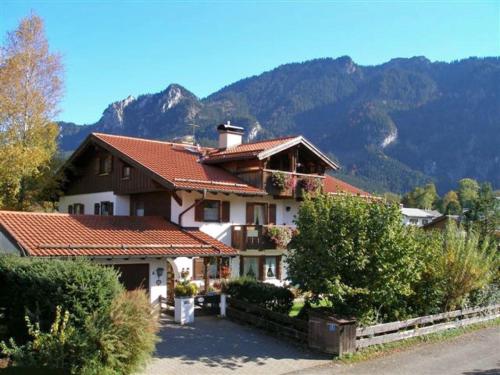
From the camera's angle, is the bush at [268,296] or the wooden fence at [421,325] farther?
the bush at [268,296]

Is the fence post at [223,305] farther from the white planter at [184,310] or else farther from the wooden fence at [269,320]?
the white planter at [184,310]

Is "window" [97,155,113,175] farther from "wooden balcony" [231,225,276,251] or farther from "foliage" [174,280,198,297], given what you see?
"foliage" [174,280,198,297]

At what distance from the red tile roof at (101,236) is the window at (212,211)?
1.23m

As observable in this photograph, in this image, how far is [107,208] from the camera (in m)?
27.2

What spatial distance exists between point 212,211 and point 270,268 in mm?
4486

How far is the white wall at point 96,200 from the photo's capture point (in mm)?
26516

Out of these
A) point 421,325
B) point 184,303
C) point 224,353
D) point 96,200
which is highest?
point 96,200

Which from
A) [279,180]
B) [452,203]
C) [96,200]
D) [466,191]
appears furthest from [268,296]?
[466,191]

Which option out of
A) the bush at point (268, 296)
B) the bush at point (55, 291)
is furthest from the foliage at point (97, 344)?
the bush at point (268, 296)

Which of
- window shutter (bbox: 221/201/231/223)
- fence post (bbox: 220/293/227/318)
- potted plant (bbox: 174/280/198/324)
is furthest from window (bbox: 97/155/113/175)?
fence post (bbox: 220/293/227/318)

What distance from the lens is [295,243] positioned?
17719 mm

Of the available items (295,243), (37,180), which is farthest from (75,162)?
(295,243)

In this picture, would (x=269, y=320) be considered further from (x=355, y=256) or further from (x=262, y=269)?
(x=262, y=269)

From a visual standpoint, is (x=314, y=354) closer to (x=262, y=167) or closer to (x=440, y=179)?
(x=262, y=167)
